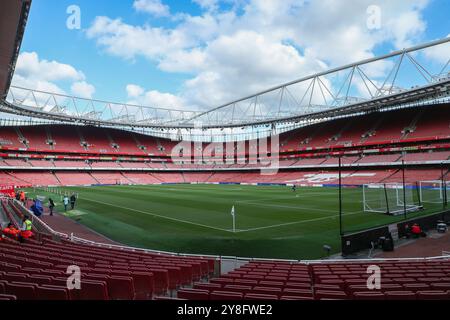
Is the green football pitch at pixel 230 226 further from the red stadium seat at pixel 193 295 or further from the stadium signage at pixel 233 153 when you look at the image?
the stadium signage at pixel 233 153

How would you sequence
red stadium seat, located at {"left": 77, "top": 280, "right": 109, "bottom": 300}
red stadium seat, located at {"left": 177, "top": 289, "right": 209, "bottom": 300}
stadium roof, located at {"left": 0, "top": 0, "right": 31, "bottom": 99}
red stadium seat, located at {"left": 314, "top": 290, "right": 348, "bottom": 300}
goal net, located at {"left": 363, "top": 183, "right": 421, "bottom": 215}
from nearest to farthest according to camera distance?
red stadium seat, located at {"left": 177, "top": 289, "right": 209, "bottom": 300} < red stadium seat, located at {"left": 314, "top": 290, "right": 348, "bottom": 300} < red stadium seat, located at {"left": 77, "top": 280, "right": 109, "bottom": 300} < stadium roof, located at {"left": 0, "top": 0, "right": 31, "bottom": 99} < goal net, located at {"left": 363, "top": 183, "right": 421, "bottom": 215}

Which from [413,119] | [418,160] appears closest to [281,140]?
[413,119]

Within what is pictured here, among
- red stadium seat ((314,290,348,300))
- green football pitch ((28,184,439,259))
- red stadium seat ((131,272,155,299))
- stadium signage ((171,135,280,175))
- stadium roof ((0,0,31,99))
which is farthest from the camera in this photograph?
stadium signage ((171,135,280,175))

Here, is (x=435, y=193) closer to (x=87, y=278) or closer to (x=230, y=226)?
(x=230, y=226)

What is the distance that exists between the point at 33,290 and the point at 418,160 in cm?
5893

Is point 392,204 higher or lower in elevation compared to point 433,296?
higher

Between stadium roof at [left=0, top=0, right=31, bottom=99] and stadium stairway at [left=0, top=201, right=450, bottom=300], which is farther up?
stadium roof at [left=0, top=0, right=31, bottom=99]

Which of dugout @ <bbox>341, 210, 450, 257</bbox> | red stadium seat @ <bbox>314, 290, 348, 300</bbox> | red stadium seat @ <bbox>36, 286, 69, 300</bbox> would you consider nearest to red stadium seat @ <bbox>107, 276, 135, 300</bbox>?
red stadium seat @ <bbox>36, 286, 69, 300</bbox>

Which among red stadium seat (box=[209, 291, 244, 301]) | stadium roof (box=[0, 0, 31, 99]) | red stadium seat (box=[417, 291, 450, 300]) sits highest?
stadium roof (box=[0, 0, 31, 99])

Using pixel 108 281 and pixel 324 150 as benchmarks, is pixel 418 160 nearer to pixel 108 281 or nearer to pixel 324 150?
pixel 324 150

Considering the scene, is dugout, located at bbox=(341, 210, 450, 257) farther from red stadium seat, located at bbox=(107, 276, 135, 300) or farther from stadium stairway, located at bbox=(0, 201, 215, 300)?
red stadium seat, located at bbox=(107, 276, 135, 300)

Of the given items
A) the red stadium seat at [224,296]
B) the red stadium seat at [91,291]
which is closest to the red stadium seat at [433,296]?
the red stadium seat at [224,296]

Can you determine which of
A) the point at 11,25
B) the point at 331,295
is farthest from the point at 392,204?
the point at 11,25
